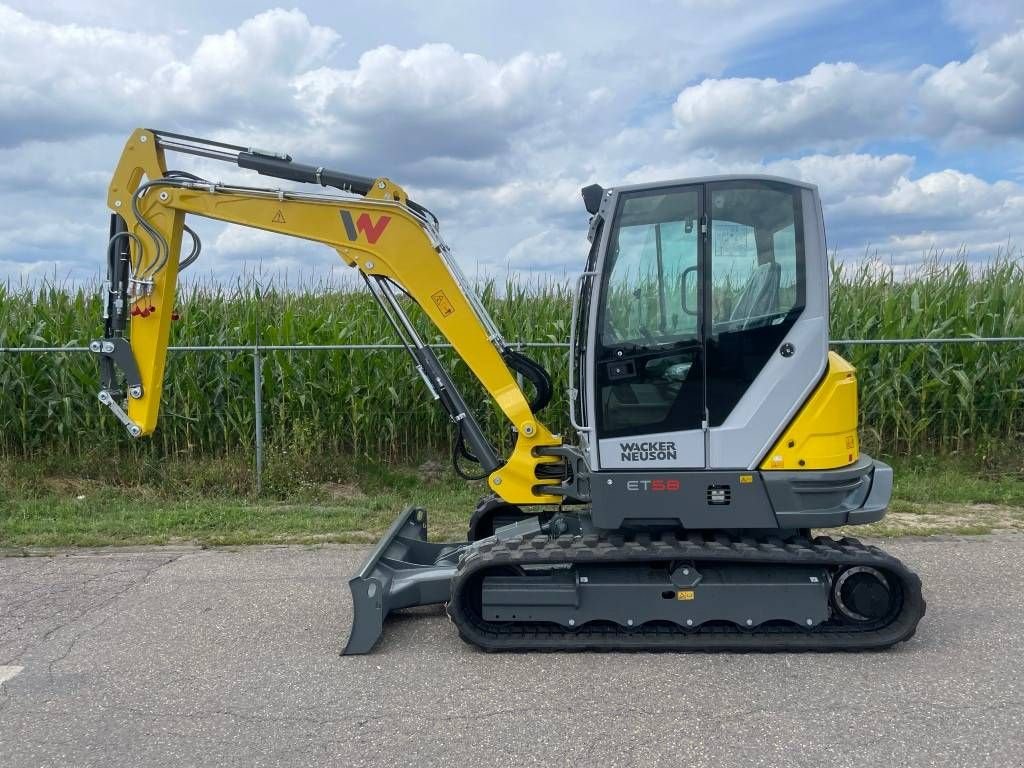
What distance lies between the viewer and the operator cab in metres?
5.03

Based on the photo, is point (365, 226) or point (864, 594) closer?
point (864, 594)

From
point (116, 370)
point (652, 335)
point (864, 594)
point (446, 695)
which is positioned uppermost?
point (652, 335)

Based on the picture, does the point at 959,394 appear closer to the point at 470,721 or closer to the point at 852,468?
the point at 852,468

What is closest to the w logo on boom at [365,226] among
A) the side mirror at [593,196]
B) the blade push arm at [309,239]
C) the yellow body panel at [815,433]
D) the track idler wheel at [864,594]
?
the blade push arm at [309,239]

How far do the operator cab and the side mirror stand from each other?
143 mm

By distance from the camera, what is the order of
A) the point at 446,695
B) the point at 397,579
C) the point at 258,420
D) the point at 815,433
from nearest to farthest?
the point at 446,695
the point at 815,433
the point at 397,579
the point at 258,420

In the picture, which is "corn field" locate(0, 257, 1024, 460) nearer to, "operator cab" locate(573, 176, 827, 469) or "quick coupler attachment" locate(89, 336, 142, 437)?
"quick coupler attachment" locate(89, 336, 142, 437)

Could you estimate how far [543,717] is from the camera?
412 centimetres

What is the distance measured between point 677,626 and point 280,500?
5.65 m

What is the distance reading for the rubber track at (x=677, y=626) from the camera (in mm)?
4859

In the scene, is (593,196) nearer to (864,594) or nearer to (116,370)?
(864,594)

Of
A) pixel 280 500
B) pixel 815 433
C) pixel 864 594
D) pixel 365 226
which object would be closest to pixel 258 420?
pixel 280 500

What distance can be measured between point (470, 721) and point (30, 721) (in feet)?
7.06

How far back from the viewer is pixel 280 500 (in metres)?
9.44
